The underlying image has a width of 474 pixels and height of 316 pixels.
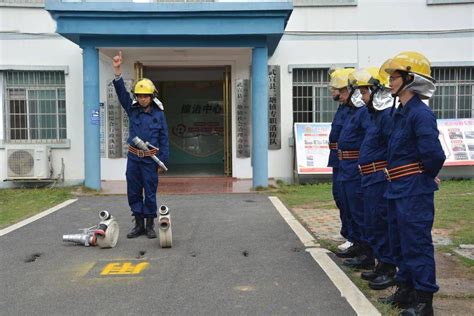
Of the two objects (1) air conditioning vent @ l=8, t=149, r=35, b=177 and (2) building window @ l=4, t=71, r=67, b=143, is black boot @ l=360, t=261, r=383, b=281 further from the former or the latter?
(2) building window @ l=4, t=71, r=67, b=143

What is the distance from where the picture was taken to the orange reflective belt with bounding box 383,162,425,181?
11.8 feet

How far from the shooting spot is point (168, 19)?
31.7ft

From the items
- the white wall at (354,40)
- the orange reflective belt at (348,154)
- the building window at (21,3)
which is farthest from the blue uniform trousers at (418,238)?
the building window at (21,3)

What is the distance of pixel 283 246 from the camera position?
19.3 ft

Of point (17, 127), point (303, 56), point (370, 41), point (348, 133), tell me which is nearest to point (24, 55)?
A: point (17, 127)

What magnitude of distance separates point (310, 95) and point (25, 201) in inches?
273

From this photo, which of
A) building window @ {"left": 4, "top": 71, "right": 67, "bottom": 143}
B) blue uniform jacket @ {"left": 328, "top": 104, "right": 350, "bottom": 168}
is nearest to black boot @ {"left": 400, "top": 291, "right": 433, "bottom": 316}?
blue uniform jacket @ {"left": 328, "top": 104, "right": 350, "bottom": 168}

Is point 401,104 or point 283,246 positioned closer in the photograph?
point 401,104

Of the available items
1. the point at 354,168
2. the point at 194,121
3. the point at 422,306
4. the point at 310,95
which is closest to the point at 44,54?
the point at 194,121

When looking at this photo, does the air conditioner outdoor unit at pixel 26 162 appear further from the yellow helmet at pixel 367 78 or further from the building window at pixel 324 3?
the yellow helmet at pixel 367 78

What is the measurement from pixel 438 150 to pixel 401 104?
52cm

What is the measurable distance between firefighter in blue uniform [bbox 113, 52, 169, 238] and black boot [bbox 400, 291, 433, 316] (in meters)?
3.62

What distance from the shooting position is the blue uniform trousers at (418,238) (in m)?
3.53

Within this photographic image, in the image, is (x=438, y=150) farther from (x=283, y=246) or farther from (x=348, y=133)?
(x=283, y=246)
